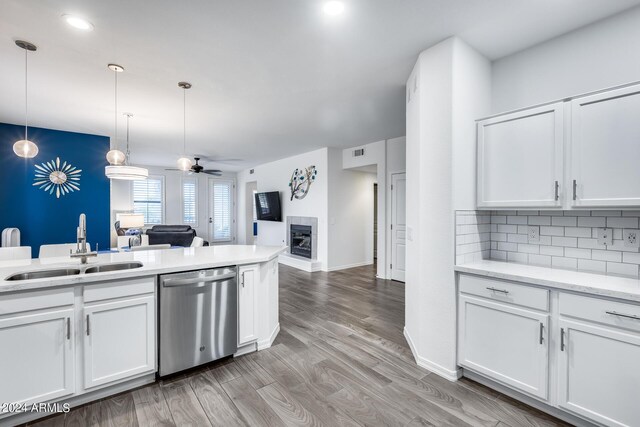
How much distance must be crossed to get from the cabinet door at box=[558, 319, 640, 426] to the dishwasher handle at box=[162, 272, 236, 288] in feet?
8.22

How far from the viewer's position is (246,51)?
8.46 feet

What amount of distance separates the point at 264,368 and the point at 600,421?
232cm

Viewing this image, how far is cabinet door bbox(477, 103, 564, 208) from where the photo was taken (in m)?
2.09

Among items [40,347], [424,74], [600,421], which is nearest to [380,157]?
[424,74]

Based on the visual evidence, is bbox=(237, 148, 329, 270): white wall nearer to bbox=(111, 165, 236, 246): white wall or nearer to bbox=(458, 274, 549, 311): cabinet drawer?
bbox=(111, 165, 236, 246): white wall

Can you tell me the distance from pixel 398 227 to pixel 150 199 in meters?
8.22

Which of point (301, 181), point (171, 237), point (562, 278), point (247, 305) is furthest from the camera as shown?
point (301, 181)

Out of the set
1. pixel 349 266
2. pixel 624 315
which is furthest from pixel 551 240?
pixel 349 266

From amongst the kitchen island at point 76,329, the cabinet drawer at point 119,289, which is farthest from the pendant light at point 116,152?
the cabinet drawer at point 119,289

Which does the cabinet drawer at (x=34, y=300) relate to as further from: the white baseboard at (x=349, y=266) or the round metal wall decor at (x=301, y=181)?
the round metal wall decor at (x=301, y=181)

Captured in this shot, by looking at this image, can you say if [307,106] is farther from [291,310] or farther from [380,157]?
[291,310]

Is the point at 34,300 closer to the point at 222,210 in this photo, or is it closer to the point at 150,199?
the point at 150,199

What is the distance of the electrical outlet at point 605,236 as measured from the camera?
206 centimetres

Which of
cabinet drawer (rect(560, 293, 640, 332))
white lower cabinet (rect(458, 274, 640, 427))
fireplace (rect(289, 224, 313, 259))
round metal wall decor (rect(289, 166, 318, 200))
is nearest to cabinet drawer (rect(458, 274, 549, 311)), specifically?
white lower cabinet (rect(458, 274, 640, 427))
